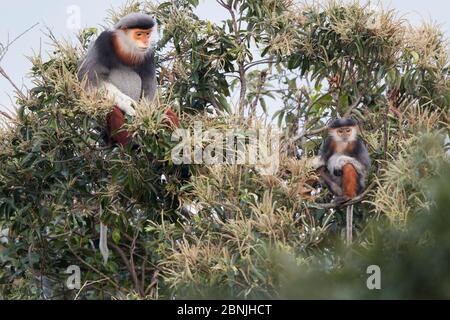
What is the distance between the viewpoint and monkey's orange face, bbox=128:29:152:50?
3.83 m

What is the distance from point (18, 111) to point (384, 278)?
2590 millimetres

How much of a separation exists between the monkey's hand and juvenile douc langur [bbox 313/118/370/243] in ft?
2.70

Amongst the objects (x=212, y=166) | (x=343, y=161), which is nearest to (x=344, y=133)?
(x=343, y=161)

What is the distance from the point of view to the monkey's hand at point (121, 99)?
328cm

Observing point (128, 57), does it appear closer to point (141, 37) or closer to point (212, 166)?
point (141, 37)

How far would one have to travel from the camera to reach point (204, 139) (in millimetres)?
3051

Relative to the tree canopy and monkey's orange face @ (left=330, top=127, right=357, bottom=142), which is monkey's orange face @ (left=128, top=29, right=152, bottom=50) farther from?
monkey's orange face @ (left=330, top=127, right=357, bottom=142)

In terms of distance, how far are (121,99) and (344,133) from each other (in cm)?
94

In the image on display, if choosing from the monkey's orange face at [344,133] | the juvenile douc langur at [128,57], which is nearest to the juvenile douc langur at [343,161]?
the monkey's orange face at [344,133]

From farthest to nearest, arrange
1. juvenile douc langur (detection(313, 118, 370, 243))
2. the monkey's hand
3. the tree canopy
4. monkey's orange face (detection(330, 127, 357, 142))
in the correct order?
monkey's orange face (detection(330, 127, 357, 142)), juvenile douc langur (detection(313, 118, 370, 243)), the monkey's hand, the tree canopy

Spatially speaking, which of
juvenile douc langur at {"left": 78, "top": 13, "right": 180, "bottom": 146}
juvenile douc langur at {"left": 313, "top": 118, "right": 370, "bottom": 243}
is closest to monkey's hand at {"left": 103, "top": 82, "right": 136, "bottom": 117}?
juvenile douc langur at {"left": 78, "top": 13, "right": 180, "bottom": 146}

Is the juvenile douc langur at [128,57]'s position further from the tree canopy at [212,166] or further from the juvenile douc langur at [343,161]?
the juvenile douc langur at [343,161]
